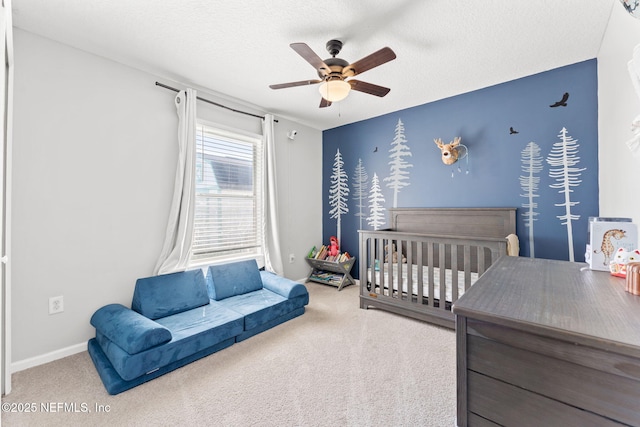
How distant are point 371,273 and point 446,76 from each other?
2.17m

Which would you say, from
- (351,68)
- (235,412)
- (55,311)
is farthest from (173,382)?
(351,68)

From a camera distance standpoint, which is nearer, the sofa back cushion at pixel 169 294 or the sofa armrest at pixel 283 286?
the sofa back cushion at pixel 169 294

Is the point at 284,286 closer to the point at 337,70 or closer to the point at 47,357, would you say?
the point at 47,357

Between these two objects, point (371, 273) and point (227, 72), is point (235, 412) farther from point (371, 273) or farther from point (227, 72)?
point (227, 72)

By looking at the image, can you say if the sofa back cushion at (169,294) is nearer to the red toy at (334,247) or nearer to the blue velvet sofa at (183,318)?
the blue velvet sofa at (183,318)

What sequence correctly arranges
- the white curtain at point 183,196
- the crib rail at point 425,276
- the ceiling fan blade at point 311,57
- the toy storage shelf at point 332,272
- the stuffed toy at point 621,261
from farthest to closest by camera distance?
the toy storage shelf at point 332,272 → the white curtain at point 183,196 → the crib rail at point 425,276 → the ceiling fan blade at point 311,57 → the stuffed toy at point 621,261

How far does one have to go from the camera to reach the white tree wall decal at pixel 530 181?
2715 millimetres

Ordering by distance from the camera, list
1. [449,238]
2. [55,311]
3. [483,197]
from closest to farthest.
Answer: [55,311]
[449,238]
[483,197]

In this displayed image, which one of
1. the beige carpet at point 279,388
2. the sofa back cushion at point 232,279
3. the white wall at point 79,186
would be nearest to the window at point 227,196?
the sofa back cushion at point 232,279

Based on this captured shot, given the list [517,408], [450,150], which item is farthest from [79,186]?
[450,150]

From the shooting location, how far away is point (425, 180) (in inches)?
136

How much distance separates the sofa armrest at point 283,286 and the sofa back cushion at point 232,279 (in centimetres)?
9

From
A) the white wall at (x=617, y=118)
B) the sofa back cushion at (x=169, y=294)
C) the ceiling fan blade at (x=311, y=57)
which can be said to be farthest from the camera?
the sofa back cushion at (x=169, y=294)

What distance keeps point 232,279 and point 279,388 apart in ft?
4.63
